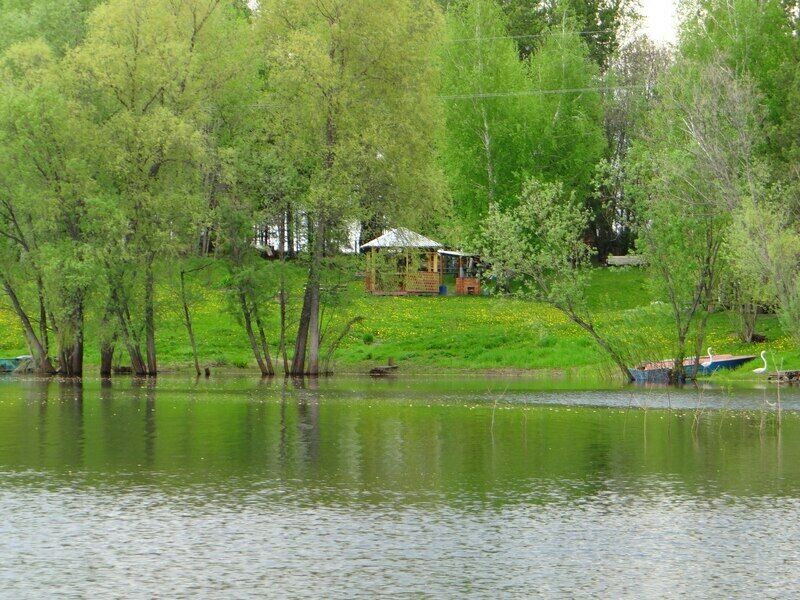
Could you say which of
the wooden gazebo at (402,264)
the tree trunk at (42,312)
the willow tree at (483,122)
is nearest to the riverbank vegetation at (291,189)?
the tree trunk at (42,312)

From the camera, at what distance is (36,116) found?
165 feet

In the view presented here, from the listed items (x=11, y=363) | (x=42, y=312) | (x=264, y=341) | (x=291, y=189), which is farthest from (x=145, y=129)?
(x=11, y=363)

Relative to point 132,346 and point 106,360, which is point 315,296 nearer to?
point 132,346

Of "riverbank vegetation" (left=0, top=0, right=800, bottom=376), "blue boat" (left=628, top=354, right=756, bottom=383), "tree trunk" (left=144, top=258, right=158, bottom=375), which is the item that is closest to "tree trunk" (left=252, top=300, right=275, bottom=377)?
"riverbank vegetation" (left=0, top=0, right=800, bottom=376)

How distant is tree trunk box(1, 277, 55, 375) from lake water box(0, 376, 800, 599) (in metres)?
20.4

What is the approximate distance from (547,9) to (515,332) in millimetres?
45517

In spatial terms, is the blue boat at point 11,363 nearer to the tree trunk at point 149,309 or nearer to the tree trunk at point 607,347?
the tree trunk at point 149,309

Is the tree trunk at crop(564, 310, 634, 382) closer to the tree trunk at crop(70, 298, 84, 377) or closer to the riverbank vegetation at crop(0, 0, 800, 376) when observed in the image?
the riverbank vegetation at crop(0, 0, 800, 376)

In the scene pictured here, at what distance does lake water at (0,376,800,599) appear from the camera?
12969mm

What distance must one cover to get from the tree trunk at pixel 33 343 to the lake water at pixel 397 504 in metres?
20.4

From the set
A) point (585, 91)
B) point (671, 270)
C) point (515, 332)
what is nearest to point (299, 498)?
point (671, 270)

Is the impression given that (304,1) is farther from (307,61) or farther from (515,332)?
(515,332)

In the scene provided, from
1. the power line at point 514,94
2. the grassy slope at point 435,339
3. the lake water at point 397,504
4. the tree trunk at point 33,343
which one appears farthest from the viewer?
the power line at point 514,94

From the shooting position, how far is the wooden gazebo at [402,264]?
5566 cm
